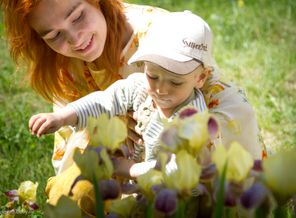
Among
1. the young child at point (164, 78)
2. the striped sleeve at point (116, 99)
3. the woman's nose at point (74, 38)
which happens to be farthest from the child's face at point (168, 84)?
the woman's nose at point (74, 38)

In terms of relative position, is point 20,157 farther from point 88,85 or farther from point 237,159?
point 237,159

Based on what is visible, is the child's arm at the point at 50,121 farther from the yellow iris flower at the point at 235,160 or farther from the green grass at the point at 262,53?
Answer: the green grass at the point at 262,53

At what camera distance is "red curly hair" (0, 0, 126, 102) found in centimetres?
193

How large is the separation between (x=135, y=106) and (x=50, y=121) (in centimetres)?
35

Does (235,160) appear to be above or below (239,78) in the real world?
above

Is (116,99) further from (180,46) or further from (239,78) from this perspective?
(239,78)

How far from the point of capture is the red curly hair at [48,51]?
193 cm

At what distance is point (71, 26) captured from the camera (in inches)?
72.5

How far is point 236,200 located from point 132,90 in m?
0.89

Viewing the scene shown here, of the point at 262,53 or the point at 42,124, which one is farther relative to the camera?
the point at 262,53

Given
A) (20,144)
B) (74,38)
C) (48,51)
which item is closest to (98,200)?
(74,38)

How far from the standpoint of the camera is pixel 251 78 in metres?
3.14

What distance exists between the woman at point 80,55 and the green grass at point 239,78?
0.17m

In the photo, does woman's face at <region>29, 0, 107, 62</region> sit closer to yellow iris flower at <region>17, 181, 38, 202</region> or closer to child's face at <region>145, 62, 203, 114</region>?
child's face at <region>145, 62, 203, 114</region>
